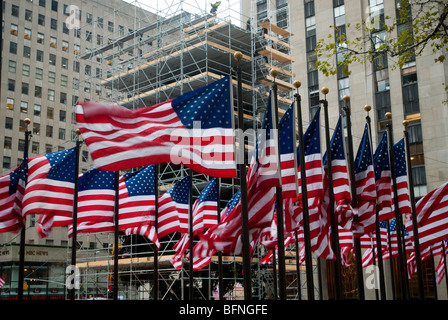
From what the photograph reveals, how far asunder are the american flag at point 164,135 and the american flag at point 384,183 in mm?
8194

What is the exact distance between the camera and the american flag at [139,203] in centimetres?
1977

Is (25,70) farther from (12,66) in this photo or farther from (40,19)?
(40,19)

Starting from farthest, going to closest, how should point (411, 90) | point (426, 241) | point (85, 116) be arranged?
1. point (411, 90)
2. point (426, 241)
3. point (85, 116)

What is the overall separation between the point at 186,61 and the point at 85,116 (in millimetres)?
34242

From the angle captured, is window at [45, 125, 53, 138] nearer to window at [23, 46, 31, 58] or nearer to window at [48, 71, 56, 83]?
window at [48, 71, 56, 83]

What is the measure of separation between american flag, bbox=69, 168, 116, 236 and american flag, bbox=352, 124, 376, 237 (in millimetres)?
8095

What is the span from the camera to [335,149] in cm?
1847

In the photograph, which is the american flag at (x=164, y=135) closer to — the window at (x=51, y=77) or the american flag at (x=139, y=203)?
the american flag at (x=139, y=203)

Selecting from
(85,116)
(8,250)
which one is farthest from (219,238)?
(8,250)

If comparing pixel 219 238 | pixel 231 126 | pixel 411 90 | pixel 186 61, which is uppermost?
pixel 186 61

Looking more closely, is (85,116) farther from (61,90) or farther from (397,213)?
(61,90)

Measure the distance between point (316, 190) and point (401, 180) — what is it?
5566 millimetres

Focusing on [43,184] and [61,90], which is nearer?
[43,184]

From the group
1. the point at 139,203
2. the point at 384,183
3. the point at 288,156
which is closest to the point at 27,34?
the point at 139,203
